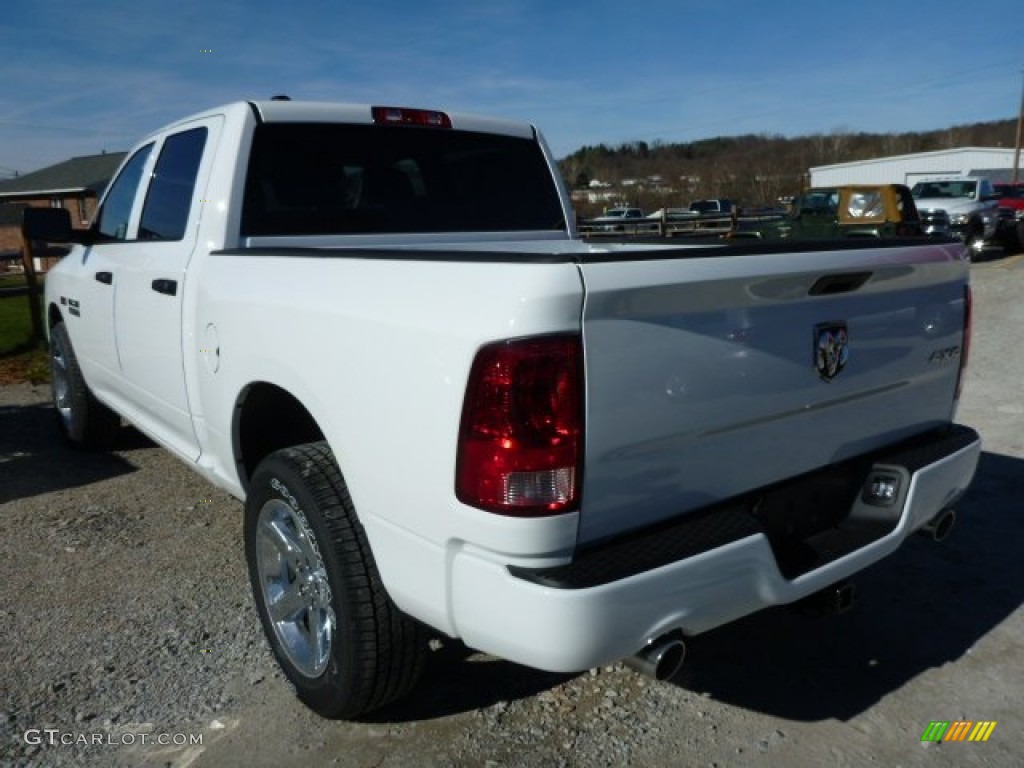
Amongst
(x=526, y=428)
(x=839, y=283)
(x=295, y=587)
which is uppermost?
(x=839, y=283)

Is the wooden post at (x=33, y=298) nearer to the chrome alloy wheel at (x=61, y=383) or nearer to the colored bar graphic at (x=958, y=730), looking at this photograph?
the chrome alloy wheel at (x=61, y=383)

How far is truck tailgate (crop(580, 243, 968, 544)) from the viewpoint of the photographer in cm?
193

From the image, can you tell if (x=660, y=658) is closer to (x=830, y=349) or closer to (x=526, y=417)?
(x=526, y=417)

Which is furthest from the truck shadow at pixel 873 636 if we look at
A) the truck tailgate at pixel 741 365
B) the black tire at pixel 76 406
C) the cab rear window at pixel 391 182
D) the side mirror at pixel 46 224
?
the black tire at pixel 76 406

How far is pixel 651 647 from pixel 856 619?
1636 millimetres

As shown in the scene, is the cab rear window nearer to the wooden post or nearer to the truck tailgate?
the truck tailgate

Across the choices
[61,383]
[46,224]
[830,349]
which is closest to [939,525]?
[830,349]

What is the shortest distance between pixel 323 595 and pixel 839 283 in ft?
5.71

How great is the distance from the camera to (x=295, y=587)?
2787 mm

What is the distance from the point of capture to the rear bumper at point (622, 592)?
74.5 inches

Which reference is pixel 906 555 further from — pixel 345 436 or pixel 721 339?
pixel 345 436

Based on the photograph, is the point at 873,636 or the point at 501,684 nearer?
the point at 501,684

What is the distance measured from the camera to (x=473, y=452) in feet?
6.31

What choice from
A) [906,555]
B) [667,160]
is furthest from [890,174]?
[906,555]
